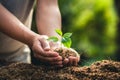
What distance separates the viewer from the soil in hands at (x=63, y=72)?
2582 millimetres

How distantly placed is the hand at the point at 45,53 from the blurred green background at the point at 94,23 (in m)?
5.47

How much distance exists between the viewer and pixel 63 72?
2664 mm

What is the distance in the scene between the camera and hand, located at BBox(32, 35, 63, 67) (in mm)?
2709

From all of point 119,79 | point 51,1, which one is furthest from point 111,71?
point 51,1

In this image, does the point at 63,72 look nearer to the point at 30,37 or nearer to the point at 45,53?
the point at 45,53

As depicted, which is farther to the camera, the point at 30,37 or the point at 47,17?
the point at 47,17

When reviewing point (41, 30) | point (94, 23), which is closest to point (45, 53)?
point (41, 30)

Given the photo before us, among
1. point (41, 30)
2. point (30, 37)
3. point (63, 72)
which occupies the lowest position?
point (63, 72)

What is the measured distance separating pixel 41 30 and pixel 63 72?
2.26ft

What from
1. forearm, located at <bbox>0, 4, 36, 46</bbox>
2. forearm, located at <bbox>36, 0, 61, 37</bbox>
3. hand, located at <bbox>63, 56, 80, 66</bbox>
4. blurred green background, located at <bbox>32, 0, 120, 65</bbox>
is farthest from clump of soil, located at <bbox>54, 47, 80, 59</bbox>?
blurred green background, located at <bbox>32, 0, 120, 65</bbox>

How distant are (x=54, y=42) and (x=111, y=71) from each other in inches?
14.3

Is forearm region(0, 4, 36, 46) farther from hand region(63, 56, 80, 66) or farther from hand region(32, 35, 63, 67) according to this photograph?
hand region(63, 56, 80, 66)

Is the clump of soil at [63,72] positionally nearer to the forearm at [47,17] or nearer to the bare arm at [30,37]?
the bare arm at [30,37]

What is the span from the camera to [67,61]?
107 inches
